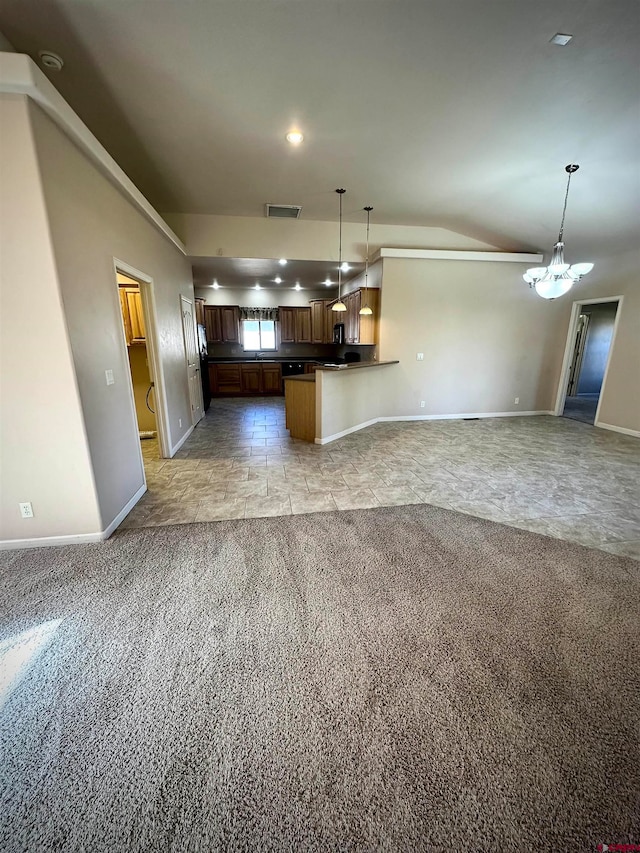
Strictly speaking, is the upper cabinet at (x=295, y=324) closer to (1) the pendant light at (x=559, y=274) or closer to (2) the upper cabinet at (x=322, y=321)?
(2) the upper cabinet at (x=322, y=321)

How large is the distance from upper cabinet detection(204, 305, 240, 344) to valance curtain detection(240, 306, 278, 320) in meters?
0.19

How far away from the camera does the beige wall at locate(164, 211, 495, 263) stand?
5188mm

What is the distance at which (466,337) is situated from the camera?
594 cm

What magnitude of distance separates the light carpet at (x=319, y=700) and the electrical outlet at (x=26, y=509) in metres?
0.27

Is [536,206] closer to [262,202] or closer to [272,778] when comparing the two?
[262,202]

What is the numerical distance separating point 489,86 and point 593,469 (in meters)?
3.87

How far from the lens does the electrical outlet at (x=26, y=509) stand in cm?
227

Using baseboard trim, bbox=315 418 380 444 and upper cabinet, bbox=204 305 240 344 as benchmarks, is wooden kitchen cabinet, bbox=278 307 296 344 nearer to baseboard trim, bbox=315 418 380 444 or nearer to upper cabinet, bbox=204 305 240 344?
upper cabinet, bbox=204 305 240 344

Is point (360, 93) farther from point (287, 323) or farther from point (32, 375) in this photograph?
point (287, 323)

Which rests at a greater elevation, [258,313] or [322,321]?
[258,313]

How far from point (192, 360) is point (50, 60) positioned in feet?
11.9

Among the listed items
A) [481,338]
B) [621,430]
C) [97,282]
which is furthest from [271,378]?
[621,430]

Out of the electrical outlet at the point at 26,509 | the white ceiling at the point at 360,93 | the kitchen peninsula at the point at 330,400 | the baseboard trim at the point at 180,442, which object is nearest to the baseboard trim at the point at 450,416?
the kitchen peninsula at the point at 330,400

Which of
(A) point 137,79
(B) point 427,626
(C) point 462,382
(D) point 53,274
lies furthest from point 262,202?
(B) point 427,626
